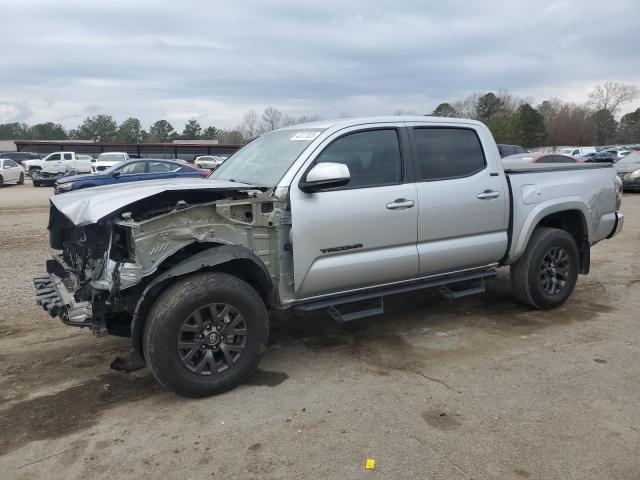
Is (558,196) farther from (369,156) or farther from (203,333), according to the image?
(203,333)

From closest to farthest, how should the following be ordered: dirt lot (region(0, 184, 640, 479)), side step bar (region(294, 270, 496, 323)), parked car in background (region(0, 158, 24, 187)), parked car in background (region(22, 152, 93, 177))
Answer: dirt lot (region(0, 184, 640, 479)), side step bar (region(294, 270, 496, 323)), parked car in background (region(0, 158, 24, 187)), parked car in background (region(22, 152, 93, 177))

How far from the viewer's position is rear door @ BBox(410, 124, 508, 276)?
15.4 ft

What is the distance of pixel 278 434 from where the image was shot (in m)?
3.31

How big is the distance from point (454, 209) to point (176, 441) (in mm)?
3005

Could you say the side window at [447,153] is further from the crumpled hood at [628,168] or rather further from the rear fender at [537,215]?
the crumpled hood at [628,168]

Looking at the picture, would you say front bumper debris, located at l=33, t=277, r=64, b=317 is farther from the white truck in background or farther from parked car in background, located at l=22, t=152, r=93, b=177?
parked car in background, located at l=22, t=152, r=93, b=177

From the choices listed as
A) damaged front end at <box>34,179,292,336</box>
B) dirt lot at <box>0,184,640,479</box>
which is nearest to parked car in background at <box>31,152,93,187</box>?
dirt lot at <box>0,184,640,479</box>

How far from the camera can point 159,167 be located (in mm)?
19516

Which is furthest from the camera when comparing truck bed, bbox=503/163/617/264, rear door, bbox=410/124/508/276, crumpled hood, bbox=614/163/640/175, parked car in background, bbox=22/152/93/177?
parked car in background, bbox=22/152/93/177

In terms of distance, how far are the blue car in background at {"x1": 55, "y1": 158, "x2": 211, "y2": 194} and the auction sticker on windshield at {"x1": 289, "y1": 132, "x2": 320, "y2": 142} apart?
11.9 metres

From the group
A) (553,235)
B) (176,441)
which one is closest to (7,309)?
(176,441)

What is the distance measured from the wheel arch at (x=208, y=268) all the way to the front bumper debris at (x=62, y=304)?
347 mm

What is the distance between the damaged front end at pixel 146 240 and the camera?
3.66 meters

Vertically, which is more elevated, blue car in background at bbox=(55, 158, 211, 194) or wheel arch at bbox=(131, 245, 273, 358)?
blue car in background at bbox=(55, 158, 211, 194)
